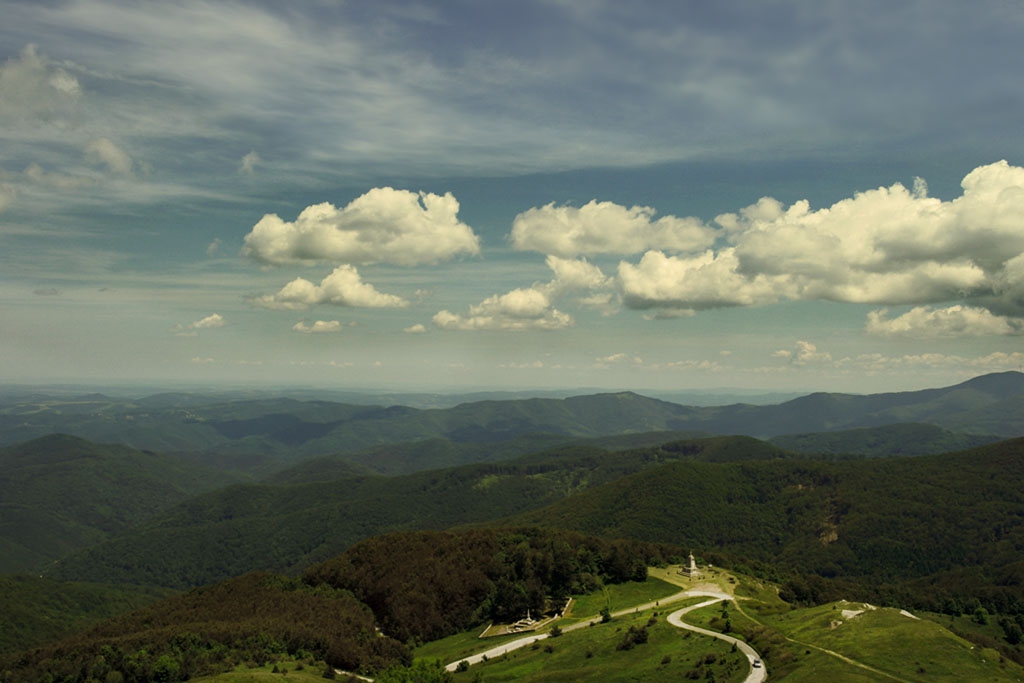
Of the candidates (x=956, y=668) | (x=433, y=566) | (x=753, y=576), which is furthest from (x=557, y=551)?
(x=956, y=668)

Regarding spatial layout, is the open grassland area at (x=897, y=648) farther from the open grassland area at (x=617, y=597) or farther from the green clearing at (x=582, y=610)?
the open grassland area at (x=617, y=597)

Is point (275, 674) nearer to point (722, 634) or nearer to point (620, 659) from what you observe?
point (620, 659)

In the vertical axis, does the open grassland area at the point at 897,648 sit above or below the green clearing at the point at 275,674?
above

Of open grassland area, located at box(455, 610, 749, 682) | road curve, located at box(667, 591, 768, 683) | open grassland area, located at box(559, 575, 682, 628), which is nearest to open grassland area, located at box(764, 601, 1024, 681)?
road curve, located at box(667, 591, 768, 683)

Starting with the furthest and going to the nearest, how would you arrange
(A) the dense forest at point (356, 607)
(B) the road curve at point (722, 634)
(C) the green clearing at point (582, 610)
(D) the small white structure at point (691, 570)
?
(D) the small white structure at point (691, 570) < (C) the green clearing at point (582, 610) < (A) the dense forest at point (356, 607) < (B) the road curve at point (722, 634)

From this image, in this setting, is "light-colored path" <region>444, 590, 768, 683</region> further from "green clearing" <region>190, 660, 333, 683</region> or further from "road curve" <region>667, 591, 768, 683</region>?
"green clearing" <region>190, 660, 333, 683</region>

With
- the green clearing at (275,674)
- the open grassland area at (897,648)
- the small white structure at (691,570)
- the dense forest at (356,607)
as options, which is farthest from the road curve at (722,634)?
the green clearing at (275,674)

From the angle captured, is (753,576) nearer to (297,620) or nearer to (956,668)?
(956,668)
